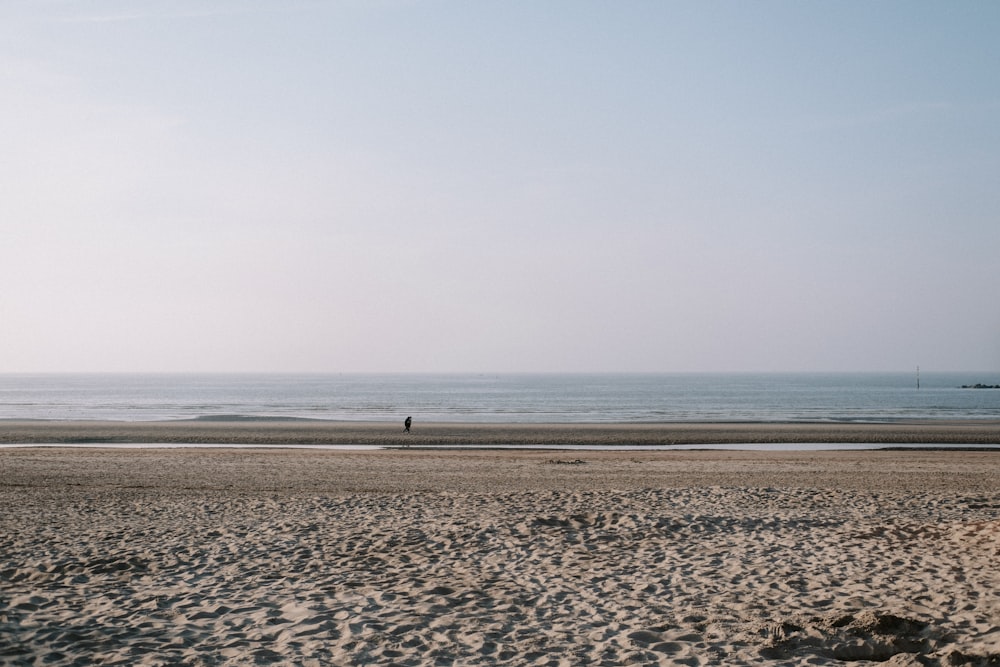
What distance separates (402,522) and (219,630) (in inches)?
209

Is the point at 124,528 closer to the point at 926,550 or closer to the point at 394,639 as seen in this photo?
the point at 394,639

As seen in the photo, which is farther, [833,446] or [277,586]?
[833,446]

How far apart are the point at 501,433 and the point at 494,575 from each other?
32386 mm

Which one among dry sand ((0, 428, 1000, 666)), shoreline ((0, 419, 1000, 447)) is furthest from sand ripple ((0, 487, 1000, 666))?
shoreline ((0, 419, 1000, 447))

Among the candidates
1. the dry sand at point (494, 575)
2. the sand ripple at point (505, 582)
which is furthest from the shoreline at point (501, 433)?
the sand ripple at point (505, 582)

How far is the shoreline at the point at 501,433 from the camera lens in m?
37.3

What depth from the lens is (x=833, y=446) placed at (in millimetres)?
35312

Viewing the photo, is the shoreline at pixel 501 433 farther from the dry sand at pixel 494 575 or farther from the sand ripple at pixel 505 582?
the sand ripple at pixel 505 582

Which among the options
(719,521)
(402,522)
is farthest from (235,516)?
(719,521)

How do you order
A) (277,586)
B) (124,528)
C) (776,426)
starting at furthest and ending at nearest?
(776,426)
(124,528)
(277,586)

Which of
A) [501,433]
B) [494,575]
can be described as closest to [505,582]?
[494,575]

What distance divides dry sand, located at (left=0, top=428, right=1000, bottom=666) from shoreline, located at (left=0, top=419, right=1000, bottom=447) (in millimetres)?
20036

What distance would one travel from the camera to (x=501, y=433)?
4188 centimetres

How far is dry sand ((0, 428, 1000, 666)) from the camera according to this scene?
23.1 ft
